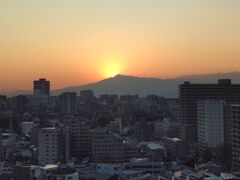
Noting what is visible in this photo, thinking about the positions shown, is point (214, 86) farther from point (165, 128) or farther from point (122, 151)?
point (122, 151)

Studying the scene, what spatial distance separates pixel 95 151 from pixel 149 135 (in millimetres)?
15089

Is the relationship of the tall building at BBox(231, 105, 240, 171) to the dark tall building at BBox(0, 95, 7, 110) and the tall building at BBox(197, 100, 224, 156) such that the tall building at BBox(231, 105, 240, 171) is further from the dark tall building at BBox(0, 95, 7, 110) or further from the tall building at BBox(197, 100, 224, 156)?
the dark tall building at BBox(0, 95, 7, 110)

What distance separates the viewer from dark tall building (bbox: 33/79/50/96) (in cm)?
8112

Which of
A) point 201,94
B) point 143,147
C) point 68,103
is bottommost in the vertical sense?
point 143,147

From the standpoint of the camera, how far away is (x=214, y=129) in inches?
1105

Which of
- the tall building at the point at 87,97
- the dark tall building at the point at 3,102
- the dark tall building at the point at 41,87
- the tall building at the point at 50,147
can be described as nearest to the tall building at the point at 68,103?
the dark tall building at the point at 3,102

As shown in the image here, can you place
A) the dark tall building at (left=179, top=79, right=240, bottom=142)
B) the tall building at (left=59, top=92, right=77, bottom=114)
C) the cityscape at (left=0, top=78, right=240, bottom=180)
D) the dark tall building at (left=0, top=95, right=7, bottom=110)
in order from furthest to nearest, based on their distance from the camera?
1. the dark tall building at (left=0, top=95, right=7, bottom=110)
2. the tall building at (left=59, top=92, right=77, bottom=114)
3. the dark tall building at (left=179, top=79, right=240, bottom=142)
4. the cityscape at (left=0, top=78, right=240, bottom=180)

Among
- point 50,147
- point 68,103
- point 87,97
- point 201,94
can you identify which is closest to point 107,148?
point 50,147

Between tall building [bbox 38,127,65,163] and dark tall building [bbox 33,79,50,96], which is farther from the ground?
dark tall building [bbox 33,79,50,96]

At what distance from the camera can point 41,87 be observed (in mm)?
83562

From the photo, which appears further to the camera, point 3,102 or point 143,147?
point 3,102

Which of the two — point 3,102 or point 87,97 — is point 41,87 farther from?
point 3,102

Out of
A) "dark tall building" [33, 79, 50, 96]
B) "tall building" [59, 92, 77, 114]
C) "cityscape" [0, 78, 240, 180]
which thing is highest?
"dark tall building" [33, 79, 50, 96]

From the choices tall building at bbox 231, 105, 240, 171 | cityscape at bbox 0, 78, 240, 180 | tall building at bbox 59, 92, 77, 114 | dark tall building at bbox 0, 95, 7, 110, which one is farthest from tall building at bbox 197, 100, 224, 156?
dark tall building at bbox 0, 95, 7, 110
